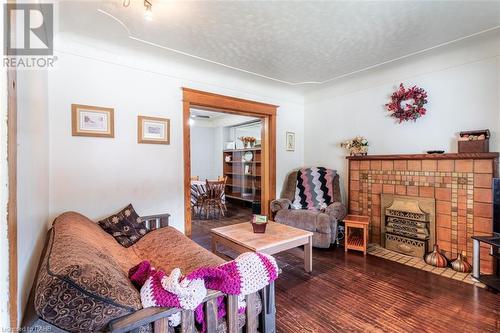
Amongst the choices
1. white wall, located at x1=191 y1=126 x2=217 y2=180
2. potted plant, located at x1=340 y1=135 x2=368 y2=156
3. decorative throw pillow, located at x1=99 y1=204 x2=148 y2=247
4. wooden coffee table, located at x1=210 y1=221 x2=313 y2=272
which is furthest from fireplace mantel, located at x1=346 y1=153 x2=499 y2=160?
white wall, located at x1=191 y1=126 x2=217 y2=180

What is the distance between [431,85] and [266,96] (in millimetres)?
2217

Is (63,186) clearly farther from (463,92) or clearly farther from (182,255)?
(463,92)

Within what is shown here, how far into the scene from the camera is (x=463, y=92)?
267 centimetres

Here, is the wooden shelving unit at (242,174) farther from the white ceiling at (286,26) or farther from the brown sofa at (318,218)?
the white ceiling at (286,26)

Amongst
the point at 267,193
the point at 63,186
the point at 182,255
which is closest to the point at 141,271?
the point at 182,255

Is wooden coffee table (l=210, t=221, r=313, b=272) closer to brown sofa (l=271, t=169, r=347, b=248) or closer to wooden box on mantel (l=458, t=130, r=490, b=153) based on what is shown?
brown sofa (l=271, t=169, r=347, b=248)

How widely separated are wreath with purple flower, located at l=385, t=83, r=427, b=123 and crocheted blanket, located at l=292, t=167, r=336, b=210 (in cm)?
121

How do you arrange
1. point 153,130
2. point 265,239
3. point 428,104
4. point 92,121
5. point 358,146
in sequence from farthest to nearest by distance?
point 358,146 < point 428,104 < point 153,130 < point 92,121 < point 265,239

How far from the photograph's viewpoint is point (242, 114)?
3.75 metres

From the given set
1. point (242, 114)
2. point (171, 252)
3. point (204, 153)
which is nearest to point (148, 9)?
point (171, 252)

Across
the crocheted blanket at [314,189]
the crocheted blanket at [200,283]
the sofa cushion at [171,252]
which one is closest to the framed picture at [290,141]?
the crocheted blanket at [314,189]

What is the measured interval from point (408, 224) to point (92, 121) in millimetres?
3837

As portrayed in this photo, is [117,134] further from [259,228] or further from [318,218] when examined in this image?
[318,218]

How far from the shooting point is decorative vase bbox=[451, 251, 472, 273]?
8.14ft
